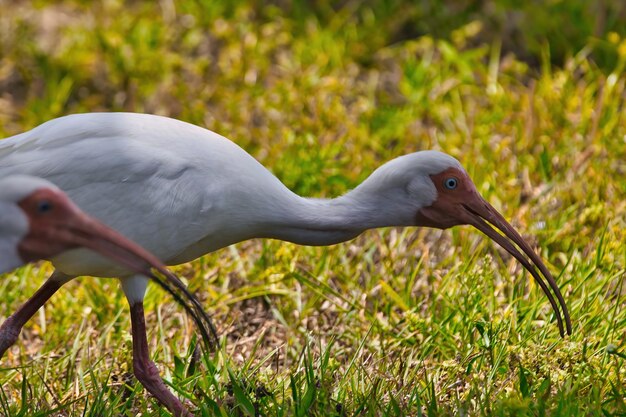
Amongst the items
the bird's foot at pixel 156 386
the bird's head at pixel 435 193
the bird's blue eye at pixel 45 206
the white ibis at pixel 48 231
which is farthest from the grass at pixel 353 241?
the bird's blue eye at pixel 45 206

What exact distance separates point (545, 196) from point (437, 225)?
1.77 meters

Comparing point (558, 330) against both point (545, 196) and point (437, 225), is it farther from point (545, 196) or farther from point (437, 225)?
point (545, 196)

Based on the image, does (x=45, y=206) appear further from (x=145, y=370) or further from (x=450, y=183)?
(x=450, y=183)

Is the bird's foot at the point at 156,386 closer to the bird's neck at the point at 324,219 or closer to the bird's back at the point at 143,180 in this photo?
the bird's back at the point at 143,180

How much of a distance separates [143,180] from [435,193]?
44.8 inches

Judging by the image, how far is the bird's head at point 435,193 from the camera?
4.36 meters

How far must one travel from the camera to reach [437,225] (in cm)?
448

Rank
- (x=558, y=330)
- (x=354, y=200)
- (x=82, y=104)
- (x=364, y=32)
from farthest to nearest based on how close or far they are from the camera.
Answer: (x=364, y=32) < (x=82, y=104) < (x=558, y=330) < (x=354, y=200)

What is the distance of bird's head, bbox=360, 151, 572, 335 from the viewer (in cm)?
436

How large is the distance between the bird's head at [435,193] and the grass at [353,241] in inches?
17.6

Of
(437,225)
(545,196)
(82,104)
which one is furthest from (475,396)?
(82,104)

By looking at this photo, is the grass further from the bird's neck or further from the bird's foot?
the bird's neck

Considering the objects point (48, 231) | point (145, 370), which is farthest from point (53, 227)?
point (145, 370)

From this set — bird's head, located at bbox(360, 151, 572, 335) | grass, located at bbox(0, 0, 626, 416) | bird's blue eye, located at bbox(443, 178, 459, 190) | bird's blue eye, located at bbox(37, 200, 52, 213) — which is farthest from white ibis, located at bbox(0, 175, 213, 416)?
bird's blue eye, located at bbox(443, 178, 459, 190)
